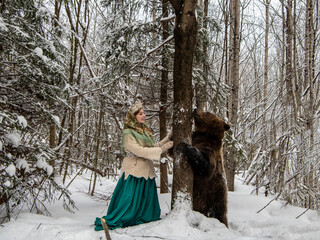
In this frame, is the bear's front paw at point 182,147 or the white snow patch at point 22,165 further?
the white snow patch at point 22,165

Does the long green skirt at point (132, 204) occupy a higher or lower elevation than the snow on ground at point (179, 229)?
higher

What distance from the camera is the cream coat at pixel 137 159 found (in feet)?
11.2

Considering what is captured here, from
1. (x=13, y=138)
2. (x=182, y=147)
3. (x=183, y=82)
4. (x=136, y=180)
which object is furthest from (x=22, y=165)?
(x=183, y=82)

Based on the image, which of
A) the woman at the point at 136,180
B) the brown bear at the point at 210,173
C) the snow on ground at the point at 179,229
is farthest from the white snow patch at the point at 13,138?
the brown bear at the point at 210,173

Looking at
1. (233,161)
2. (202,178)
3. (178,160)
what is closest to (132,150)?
(178,160)

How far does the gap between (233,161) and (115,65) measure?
362cm

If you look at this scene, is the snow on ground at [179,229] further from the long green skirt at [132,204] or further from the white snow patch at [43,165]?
the white snow patch at [43,165]

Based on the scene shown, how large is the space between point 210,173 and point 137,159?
3.39 feet

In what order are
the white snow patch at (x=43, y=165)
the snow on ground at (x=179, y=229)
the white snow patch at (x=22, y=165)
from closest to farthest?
the snow on ground at (x=179, y=229), the white snow patch at (x=22, y=165), the white snow patch at (x=43, y=165)

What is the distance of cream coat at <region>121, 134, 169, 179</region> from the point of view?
342cm

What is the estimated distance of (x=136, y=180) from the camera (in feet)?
11.8

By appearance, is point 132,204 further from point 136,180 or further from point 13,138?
point 13,138

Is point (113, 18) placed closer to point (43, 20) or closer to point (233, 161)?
point (43, 20)

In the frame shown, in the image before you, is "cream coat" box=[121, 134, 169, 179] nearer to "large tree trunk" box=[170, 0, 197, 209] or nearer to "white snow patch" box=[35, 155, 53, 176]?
"large tree trunk" box=[170, 0, 197, 209]
